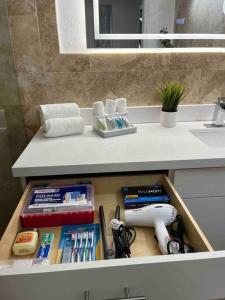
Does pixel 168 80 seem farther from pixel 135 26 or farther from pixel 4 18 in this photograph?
pixel 4 18

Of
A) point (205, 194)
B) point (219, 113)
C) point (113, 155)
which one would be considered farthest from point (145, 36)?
point (205, 194)

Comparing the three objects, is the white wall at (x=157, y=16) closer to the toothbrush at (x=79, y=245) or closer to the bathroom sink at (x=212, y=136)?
the bathroom sink at (x=212, y=136)

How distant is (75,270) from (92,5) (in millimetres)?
1158

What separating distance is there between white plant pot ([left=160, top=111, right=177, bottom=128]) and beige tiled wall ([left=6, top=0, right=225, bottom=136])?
132 mm

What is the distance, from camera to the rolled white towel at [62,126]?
3.50ft

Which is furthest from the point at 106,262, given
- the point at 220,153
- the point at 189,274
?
the point at 220,153

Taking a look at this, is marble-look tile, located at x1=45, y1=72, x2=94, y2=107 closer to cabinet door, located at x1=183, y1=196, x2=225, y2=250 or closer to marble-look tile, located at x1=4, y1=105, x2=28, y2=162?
marble-look tile, located at x1=4, y1=105, x2=28, y2=162

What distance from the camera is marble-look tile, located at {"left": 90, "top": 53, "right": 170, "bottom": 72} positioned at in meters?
1.20

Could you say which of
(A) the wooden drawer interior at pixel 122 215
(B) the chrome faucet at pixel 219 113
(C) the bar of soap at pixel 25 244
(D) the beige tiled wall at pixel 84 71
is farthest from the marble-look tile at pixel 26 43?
(B) the chrome faucet at pixel 219 113

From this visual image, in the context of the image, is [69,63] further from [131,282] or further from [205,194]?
A: [131,282]

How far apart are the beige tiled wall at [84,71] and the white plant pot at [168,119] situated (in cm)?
13

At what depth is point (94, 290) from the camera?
48cm

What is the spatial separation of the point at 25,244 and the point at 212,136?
108 cm

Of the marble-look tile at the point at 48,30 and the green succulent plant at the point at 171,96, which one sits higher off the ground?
the marble-look tile at the point at 48,30
